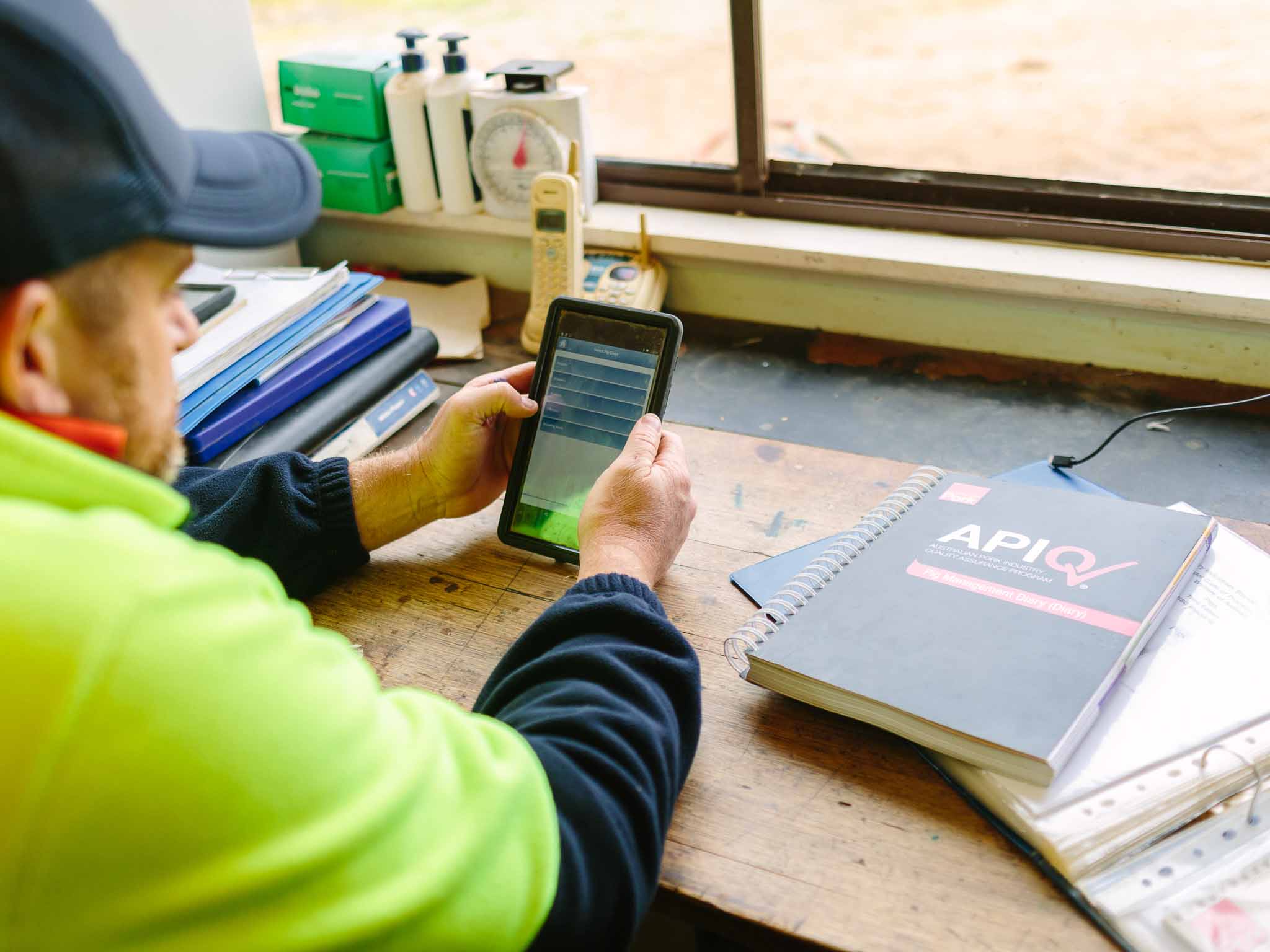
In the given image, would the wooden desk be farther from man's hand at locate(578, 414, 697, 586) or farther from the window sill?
the window sill

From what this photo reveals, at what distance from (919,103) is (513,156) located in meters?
4.71

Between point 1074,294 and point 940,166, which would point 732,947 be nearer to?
point 1074,294

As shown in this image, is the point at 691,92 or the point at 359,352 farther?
the point at 691,92

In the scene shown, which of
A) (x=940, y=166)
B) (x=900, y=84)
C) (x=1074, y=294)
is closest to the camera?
(x=1074, y=294)

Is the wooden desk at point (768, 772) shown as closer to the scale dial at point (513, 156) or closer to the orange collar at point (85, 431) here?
the orange collar at point (85, 431)

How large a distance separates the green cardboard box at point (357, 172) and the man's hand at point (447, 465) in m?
0.73

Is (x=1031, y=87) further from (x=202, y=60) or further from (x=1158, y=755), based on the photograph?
(x=1158, y=755)

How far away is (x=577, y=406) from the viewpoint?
93 cm

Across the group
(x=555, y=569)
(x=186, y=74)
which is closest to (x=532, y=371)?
(x=555, y=569)

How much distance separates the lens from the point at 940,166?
1.40 m

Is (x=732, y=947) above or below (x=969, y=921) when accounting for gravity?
below

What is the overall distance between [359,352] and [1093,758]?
925mm

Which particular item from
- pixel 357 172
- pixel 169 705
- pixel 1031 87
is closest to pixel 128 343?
pixel 169 705

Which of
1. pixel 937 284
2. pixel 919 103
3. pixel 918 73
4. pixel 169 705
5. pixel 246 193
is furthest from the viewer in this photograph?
pixel 918 73
